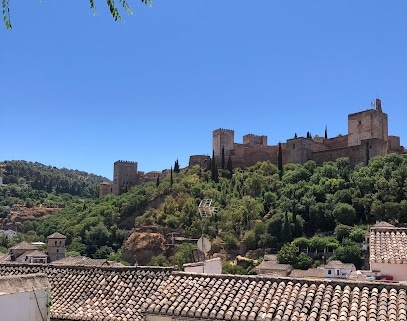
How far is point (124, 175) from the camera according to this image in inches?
3725

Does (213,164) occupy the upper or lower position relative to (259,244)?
upper

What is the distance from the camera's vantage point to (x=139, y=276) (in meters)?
9.96

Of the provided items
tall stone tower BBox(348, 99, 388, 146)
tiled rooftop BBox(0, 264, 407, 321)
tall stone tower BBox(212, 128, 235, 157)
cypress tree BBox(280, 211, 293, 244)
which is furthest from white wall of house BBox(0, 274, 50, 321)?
tall stone tower BBox(212, 128, 235, 157)

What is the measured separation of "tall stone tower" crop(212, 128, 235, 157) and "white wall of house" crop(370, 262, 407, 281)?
7065 cm

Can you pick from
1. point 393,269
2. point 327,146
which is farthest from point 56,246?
point 393,269

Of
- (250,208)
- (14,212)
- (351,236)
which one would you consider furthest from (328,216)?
(14,212)

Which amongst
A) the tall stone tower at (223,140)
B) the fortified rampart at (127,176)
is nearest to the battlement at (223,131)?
the tall stone tower at (223,140)

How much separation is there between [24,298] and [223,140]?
2931 inches

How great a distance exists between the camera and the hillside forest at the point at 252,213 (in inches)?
1912

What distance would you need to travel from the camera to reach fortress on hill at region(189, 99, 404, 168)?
62.7 m

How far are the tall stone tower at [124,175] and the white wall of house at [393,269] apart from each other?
85.5 meters

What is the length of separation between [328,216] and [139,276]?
149 ft

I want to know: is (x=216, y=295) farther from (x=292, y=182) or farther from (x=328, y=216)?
(x=292, y=182)

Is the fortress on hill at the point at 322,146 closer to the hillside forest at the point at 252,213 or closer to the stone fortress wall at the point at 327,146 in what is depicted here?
the stone fortress wall at the point at 327,146
